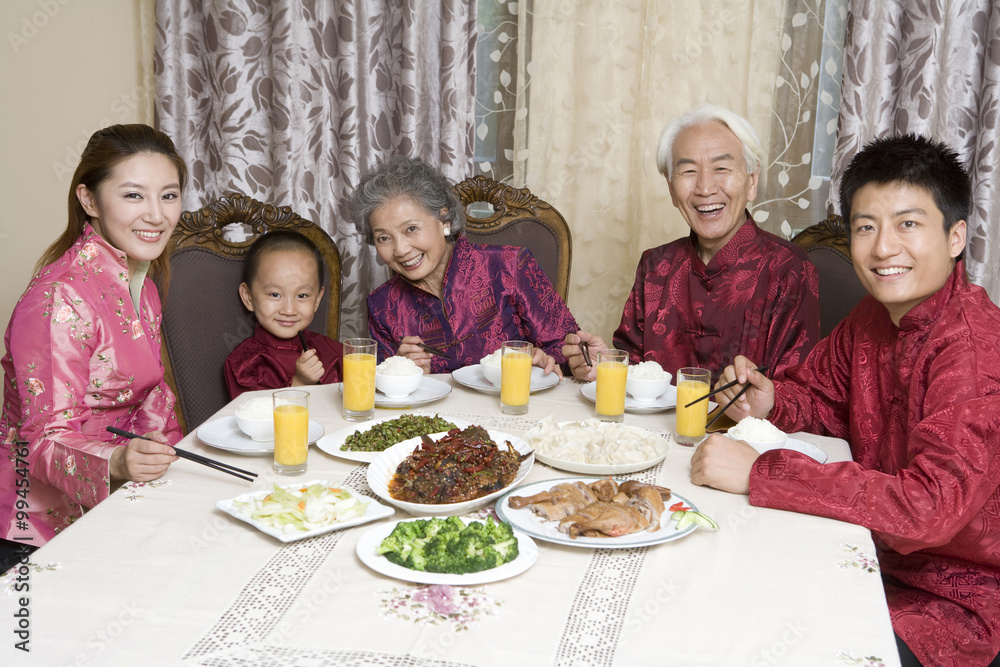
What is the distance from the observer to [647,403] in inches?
80.1

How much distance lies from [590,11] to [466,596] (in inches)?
103

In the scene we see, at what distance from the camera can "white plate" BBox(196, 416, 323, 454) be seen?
1635mm

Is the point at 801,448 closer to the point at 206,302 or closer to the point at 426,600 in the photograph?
the point at 426,600

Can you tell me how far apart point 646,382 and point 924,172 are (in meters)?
0.74

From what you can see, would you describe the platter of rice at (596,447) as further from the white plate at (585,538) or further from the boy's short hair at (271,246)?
the boy's short hair at (271,246)

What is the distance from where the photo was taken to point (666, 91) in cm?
313

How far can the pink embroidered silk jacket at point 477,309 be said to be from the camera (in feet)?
9.25

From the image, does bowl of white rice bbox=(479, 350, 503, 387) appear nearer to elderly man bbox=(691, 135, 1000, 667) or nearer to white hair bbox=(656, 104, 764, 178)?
elderly man bbox=(691, 135, 1000, 667)

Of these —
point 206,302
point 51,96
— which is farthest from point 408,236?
point 51,96

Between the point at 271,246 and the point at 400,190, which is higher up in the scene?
the point at 400,190

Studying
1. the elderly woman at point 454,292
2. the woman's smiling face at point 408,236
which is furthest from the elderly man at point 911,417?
the woman's smiling face at point 408,236

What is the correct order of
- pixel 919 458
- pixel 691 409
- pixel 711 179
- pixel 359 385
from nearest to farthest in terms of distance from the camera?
pixel 919 458, pixel 691 409, pixel 359 385, pixel 711 179

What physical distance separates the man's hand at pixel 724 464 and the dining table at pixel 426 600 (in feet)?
0.20

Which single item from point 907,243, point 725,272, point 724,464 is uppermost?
point 907,243
